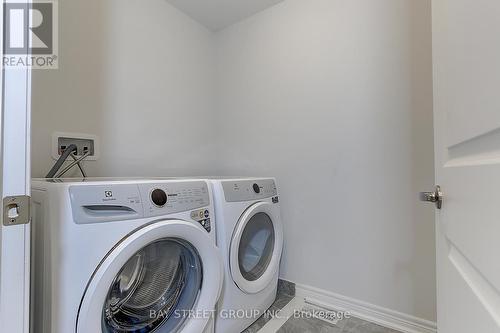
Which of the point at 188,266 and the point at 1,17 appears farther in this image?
the point at 188,266

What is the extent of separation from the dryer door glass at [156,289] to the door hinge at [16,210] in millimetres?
428

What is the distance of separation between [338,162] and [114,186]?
120 centimetres

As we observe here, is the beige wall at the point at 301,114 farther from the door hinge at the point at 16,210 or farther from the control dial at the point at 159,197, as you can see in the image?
the door hinge at the point at 16,210

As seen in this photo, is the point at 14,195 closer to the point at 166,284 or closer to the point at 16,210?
the point at 16,210

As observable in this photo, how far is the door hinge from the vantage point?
464 millimetres

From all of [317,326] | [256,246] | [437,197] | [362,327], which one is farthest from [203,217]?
[362,327]

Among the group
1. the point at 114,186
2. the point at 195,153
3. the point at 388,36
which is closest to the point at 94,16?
the point at 195,153

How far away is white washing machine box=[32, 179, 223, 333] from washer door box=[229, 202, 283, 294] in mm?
178

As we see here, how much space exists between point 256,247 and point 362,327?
2.28ft

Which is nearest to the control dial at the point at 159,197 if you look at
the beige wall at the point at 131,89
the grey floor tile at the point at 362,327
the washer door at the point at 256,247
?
the washer door at the point at 256,247

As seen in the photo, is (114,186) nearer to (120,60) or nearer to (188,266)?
(188,266)

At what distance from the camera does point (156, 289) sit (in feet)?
3.15

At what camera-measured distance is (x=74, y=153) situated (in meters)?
1.25

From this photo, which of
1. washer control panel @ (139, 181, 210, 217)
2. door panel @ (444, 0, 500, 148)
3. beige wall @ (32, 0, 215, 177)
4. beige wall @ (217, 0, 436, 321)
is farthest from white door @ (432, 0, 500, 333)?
beige wall @ (32, 0, 215, 177)
